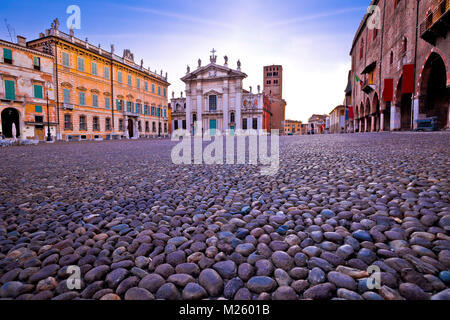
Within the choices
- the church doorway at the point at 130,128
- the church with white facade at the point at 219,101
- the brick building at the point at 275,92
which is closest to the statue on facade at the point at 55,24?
the church doorway at the point at 130,128

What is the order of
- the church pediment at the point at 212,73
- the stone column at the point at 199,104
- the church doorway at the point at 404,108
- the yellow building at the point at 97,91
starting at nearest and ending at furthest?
the church doorway at the point at 404,108
the yellow building at the point at 97,91
the church pediment at the point at 212,73
the stone column at the point at 199,104

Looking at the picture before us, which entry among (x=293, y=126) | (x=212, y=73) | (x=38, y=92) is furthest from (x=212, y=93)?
(x=293, y=126)

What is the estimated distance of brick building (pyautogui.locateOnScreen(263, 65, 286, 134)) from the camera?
209 feet

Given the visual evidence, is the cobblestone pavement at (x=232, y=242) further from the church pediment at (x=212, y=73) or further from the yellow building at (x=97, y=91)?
the church pediment at (x=212, y=73)

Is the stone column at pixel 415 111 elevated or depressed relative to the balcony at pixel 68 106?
depressed

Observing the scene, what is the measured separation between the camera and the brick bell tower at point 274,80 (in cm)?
6538

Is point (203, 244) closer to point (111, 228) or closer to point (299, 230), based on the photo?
point (299, 230)

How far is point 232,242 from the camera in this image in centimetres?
139

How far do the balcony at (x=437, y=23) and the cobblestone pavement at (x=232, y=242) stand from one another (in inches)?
613

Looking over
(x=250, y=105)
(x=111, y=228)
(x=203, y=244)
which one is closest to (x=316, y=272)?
(x=203, y=244)

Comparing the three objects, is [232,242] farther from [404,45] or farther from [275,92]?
[275,92]

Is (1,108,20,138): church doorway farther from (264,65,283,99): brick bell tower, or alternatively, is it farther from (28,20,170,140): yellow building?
(264,65,283,99): brick bell tower

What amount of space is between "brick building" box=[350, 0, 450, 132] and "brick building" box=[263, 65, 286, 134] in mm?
34312

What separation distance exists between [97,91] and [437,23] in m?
32.8
